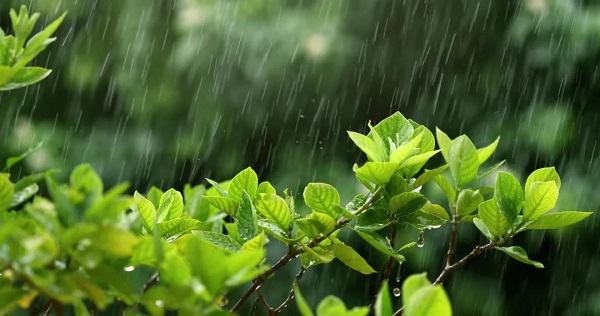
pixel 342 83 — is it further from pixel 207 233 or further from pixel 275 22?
pixel 207 233

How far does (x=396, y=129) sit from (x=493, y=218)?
15 cm

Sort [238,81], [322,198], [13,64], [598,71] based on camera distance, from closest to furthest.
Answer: [13,64]
[322,198]
[598,71]
[238,81]

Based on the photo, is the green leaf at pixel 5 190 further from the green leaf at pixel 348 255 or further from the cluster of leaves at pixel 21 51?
the green leaf at pixel 348 255

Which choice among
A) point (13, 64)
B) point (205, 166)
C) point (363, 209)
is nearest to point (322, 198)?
point (363, 209)

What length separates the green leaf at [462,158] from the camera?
2.93ft

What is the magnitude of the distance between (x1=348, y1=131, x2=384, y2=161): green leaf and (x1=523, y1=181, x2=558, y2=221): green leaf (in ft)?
0.54

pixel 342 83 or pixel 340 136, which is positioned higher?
pixel 342 83

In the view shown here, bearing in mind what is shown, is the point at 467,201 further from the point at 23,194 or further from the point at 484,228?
the point at 23,194

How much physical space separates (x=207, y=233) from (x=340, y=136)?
242 cm

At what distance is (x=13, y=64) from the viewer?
77 centimetres

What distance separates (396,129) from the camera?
946 millimetres

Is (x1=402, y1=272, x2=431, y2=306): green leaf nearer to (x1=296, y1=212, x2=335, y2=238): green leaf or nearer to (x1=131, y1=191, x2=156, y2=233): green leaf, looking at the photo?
(x1=296, y1=212, x2=335, y2=238): green leaf

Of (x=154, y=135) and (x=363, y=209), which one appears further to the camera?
(x=154, y=135)

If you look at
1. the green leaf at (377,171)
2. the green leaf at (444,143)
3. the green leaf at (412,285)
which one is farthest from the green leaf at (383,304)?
the green leaf at (444,143)
